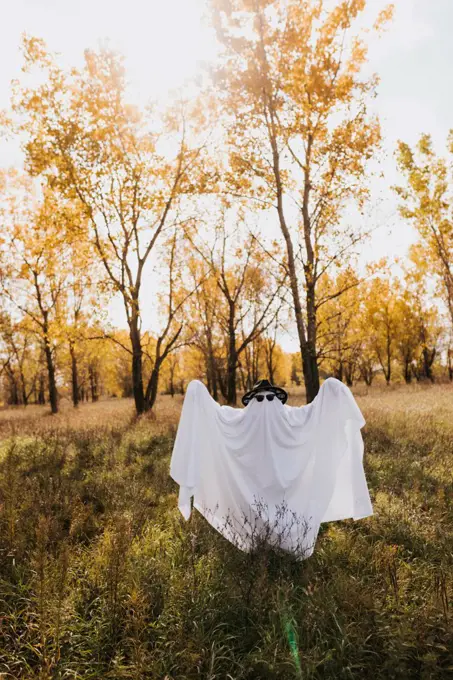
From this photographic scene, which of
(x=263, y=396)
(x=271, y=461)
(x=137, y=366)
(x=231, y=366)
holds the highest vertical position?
(x=137, y=366)

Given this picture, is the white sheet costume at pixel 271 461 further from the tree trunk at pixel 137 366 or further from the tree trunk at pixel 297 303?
the tree trunk at pixel 137 366

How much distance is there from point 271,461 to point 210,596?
5.52ft

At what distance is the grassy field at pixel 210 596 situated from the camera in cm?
304

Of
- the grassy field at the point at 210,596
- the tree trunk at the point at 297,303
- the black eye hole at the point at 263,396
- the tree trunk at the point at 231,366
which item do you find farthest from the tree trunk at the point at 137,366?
the black eye hole at the point at 263,396

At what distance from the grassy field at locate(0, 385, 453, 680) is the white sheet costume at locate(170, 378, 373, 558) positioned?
0.40m

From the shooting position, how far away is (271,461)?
4.95m

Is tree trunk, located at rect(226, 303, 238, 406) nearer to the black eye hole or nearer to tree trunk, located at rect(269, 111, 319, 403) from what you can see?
tree trunk, located at rect(269, 111, 319, 403)

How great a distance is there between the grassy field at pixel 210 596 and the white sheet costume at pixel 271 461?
40cm

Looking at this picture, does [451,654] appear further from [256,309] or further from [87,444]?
[256,309]

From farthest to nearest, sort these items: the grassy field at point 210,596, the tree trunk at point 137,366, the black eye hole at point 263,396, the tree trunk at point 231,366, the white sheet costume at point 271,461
→ the tree trunk at point 231,366
the tree trunk at point 137,366
the black eye hole at point 263,396
the white sheet costume at point 271,461
the grassy field at point 210,596

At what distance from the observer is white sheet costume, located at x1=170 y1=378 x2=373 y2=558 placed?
4.88m

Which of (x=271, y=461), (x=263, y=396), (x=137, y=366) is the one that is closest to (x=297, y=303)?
(x=137, y=366)

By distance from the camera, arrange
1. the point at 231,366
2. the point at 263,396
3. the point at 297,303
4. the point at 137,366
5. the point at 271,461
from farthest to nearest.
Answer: the point at 231,366, the point at 137,366, the point at 297,303, the point at 263,396, the point at 271,461

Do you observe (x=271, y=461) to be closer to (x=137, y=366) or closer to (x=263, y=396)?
(x=263, y=396)
